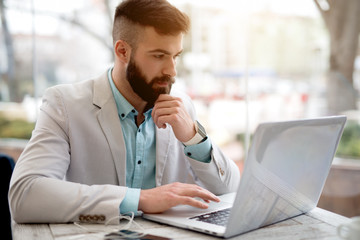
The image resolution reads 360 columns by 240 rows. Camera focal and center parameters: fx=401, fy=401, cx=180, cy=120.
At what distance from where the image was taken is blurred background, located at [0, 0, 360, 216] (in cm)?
470

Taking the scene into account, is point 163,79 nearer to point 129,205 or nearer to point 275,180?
point 129,205

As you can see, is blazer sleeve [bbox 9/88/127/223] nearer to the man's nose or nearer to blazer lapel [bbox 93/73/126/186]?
blazer lapel [bbox 93/73/126/186]

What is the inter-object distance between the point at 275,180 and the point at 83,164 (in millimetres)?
829

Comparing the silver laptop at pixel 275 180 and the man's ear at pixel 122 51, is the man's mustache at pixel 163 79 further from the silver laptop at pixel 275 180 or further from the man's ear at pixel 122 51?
the silver laptop at pixel 275 180

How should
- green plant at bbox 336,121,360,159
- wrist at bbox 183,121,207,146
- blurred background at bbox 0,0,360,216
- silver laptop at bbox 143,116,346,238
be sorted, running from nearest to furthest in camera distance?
silver laptop at bbox 143,116,346,238, wrist at bbox 183,121,207,146, green plant at bbox 336,121,360,159, blurred background at bbox 0,0,360,216

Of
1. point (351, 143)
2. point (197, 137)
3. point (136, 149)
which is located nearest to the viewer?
point (197, 137)

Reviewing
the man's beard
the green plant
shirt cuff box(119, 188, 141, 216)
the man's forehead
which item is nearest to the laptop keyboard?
shirt cuff box(119, 188, 141, 216)

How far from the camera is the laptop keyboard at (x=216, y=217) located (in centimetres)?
114

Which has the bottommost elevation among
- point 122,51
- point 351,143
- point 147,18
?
point 351,143

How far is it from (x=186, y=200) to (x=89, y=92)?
0.69 m

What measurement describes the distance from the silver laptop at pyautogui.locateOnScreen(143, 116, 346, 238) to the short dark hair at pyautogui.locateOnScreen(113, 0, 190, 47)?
74cm

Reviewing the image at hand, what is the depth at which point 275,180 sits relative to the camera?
1057 mm

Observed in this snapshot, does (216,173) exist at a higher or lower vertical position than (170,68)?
lower

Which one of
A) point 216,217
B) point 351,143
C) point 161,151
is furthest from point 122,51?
point 351,143
